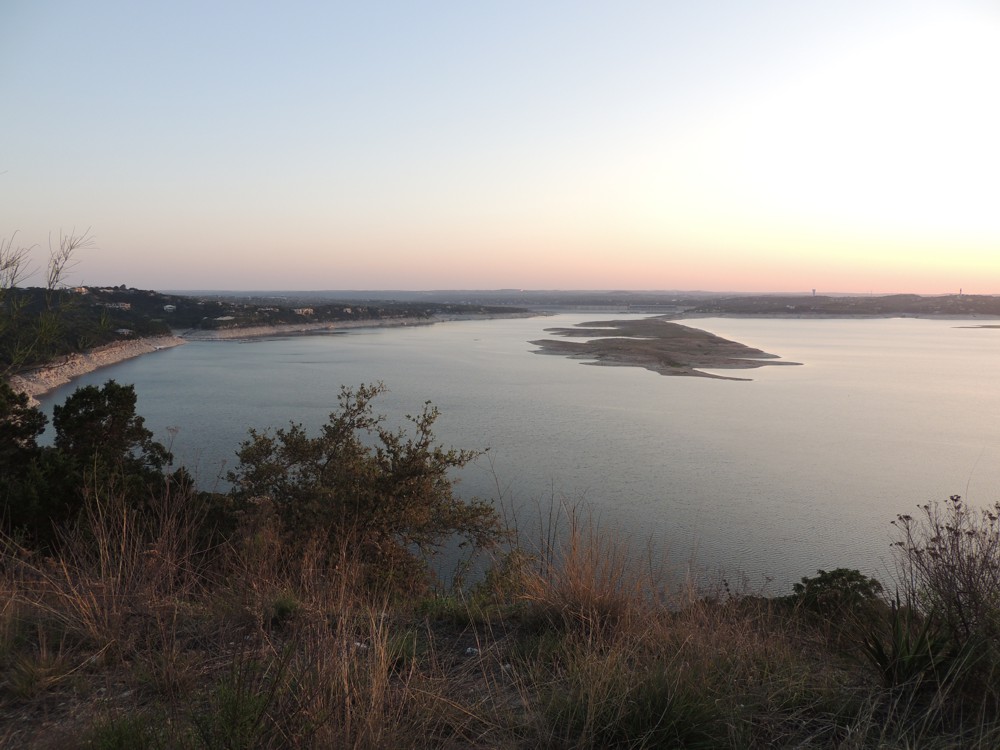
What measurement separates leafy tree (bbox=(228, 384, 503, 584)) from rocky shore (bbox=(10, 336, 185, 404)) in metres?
15.4

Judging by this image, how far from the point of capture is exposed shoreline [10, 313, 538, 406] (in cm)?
2981

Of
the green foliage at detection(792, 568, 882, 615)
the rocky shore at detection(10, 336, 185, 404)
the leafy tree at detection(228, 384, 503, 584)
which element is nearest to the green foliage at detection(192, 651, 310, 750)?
the leafy tree at detection(228, 384, 503, 584)

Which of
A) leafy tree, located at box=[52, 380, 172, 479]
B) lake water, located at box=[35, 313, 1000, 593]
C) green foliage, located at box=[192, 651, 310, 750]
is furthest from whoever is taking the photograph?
lake water, located at box=[35, 313, 1000, 593]


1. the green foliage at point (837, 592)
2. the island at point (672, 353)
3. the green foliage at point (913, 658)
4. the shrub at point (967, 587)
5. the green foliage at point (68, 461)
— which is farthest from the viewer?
the island at point (672, 353)

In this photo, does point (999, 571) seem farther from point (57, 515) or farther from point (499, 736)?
point (57, 515)

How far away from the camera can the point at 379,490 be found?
8023 mm

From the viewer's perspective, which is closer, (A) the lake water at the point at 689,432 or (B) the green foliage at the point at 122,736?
(B) the green foliage at the point at 122,736

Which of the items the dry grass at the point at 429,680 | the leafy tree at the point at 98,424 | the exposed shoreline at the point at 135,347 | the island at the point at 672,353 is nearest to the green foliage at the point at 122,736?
the dry grass at the point at 429,680

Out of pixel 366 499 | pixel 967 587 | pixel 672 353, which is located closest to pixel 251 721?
pixel 967 587

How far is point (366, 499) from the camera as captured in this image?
7.84 meters

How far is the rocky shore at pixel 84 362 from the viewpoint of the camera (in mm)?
29719

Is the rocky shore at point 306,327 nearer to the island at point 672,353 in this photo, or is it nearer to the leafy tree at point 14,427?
the island at point 672,353

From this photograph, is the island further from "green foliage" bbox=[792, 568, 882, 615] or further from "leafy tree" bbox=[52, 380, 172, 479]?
"leafy tree" bbox=[52, 380, 172, 479]

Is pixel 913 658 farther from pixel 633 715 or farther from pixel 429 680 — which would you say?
pixel 429 680
